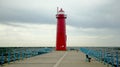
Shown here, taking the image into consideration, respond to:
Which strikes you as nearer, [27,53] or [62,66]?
[62,66]

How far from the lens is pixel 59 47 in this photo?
130ft

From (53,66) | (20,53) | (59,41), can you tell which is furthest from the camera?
(59,41)

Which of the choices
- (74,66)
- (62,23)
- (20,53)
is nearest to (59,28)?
(62,23)

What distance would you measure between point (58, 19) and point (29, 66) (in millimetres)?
24310

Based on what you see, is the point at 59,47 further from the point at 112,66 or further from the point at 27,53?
the point at 112,66

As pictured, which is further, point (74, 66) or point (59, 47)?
point (59, 47)

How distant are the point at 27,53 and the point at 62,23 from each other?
45.9 ft

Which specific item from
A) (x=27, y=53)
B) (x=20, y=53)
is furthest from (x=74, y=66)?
(x=27, y=53)

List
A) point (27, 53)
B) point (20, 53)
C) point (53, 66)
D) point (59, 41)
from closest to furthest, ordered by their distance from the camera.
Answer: point (53, 66) < point (20, 53) < point (27, 53) < point (59, 41)

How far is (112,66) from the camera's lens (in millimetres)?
15539

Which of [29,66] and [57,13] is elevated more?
[57,13]

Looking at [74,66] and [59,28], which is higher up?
[59,28]

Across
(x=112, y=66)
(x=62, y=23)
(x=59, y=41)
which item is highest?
(x=62, y=23)

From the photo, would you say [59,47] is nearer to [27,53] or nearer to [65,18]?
[65,18]
